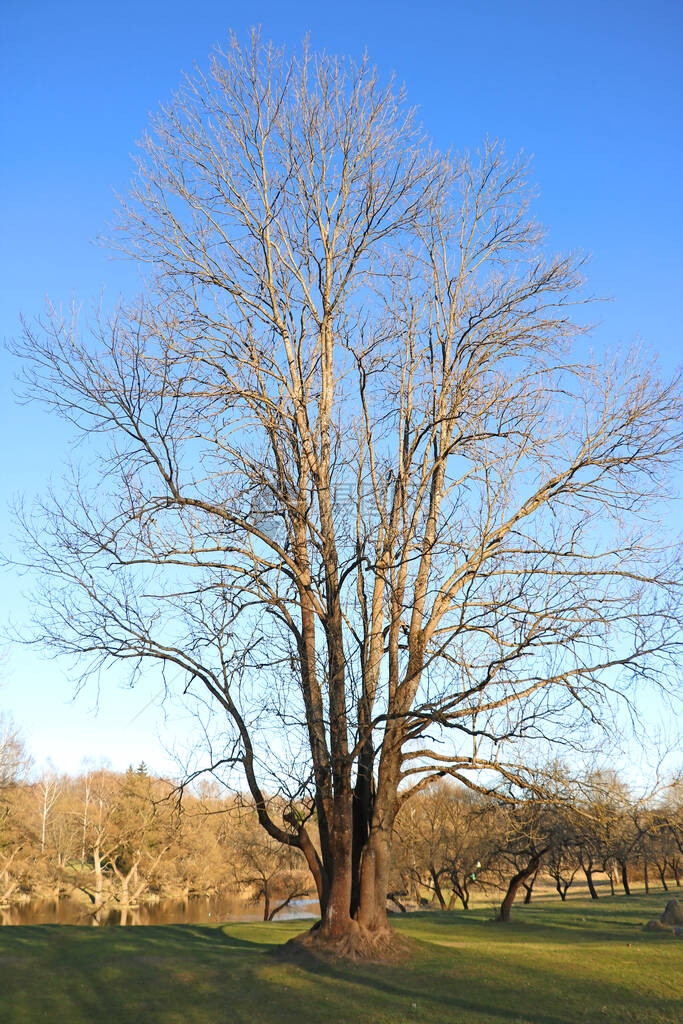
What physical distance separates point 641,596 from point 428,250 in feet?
23.8

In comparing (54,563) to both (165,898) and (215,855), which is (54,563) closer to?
(215,855)

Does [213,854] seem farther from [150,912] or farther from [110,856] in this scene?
[110,856]

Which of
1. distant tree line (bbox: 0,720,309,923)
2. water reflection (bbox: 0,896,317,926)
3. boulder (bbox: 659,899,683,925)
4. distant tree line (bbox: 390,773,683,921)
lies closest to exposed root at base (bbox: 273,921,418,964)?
distant tree line (bbox: 390,773,683,921)

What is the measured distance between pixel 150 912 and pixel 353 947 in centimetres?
3520

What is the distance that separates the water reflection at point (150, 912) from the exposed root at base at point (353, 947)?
22420 millimetres

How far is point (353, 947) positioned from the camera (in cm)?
1115

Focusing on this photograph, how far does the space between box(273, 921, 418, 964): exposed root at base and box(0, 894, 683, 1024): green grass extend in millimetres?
259

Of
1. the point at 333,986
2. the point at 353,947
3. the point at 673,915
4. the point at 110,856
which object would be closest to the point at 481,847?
the point at 673,915

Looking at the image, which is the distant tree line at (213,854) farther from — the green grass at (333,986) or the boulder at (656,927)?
the green grass at (333,986)

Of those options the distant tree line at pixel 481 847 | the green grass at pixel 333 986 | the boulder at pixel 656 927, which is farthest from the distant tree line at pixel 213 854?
the green grass at pixel 333 986

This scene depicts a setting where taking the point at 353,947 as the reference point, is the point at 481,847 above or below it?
above

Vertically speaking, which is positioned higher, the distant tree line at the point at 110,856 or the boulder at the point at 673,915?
the distant tree line at the point at 110,856

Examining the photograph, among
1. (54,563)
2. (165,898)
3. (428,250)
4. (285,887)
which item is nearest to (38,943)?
(54,563)

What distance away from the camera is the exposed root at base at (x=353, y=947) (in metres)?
11.0
